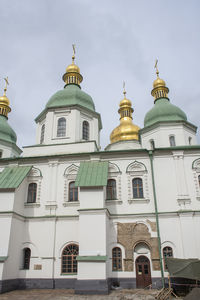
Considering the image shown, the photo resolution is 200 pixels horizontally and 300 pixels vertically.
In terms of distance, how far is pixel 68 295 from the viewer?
1189cm

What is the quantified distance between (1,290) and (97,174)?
745 centimetres

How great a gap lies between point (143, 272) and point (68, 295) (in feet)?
13.5

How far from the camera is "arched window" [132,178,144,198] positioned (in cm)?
1502

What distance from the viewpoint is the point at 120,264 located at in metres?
13.7

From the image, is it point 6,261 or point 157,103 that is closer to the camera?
point 6,261

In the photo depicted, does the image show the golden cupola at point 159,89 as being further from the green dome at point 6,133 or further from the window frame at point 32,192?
the green dome at point 6,133

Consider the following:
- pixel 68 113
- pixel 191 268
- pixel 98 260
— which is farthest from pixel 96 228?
pixel 68 113

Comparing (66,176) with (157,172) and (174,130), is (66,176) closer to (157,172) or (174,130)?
(157,172)

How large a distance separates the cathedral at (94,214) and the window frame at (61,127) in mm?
526

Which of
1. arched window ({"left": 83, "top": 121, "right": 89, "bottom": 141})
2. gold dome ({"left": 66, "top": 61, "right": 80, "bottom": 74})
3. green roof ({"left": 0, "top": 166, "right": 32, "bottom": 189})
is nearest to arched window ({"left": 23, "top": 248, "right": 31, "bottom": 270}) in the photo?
green roof ({"left": 0, "top": 166, "right": 32, "bottom": 189})

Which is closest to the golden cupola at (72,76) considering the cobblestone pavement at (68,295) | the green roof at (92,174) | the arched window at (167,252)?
the green roof at (92,174)

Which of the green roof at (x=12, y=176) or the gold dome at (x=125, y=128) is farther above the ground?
the gold dome at (x=125, y=128)

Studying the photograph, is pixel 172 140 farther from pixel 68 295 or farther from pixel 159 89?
pixel 68 295

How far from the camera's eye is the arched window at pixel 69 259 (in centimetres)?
1383
